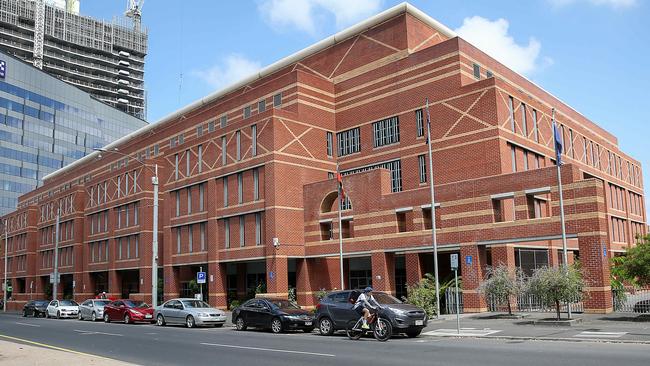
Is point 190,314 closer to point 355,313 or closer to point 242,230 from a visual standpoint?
point 355,313

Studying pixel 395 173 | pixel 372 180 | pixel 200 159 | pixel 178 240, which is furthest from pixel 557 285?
pixel 178 240

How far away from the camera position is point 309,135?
44031 millimetres

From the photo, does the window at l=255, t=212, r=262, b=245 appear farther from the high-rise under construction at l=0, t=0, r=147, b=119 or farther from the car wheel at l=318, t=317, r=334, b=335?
the high-rise under construction at l=0, t=0, r=147, b=119

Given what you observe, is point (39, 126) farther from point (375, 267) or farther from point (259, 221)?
point (375, 267)

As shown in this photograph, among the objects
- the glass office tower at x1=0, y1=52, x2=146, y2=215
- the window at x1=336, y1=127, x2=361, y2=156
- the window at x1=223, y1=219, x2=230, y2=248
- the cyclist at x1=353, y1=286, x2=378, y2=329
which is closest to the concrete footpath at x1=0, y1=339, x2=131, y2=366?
the cyclist at x1=353, y1=286, x2=378, y2=329

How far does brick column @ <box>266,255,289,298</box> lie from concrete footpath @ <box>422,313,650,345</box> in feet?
49.2

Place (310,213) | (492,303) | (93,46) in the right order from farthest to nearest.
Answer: (93,46)
(310,213)
(492,303)

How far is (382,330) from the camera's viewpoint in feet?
62.8

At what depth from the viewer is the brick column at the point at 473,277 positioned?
1181 inches

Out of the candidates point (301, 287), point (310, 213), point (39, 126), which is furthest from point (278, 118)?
point (39, 126)

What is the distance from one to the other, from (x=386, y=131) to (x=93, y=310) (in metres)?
22.8

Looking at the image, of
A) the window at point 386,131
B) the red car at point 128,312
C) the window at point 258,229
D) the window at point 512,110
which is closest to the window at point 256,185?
the window at point 258,229

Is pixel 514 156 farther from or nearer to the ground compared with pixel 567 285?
farther from the ground

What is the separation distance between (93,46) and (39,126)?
129ft
